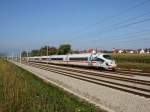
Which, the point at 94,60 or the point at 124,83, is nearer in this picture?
the point at 124,83

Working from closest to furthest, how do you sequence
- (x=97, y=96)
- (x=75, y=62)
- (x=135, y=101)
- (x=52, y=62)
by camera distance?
(x=135, y=101) < (x=97, y=96) < (x=75, y=62) < (x=52, y=62)

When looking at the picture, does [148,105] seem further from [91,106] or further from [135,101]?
[91,106]

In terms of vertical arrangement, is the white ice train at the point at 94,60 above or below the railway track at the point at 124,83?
above

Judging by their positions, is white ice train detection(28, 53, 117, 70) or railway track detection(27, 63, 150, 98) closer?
railway track detection(27, 63, 150, 98)

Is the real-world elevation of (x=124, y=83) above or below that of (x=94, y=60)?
below

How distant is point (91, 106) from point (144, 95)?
4175 millimetres

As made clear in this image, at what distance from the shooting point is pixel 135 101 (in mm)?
12859

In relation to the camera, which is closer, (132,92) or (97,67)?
(132,92)

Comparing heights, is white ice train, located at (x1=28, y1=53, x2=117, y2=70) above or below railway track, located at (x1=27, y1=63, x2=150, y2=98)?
above

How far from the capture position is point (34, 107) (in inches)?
362

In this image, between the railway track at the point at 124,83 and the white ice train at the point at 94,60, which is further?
the white ice train at the point at 94,60

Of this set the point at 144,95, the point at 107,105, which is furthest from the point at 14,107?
the point at 144,95

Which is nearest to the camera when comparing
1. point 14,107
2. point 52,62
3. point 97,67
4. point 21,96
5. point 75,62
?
point 14,107

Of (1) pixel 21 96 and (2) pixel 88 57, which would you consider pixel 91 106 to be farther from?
(2) pixel 88 57
